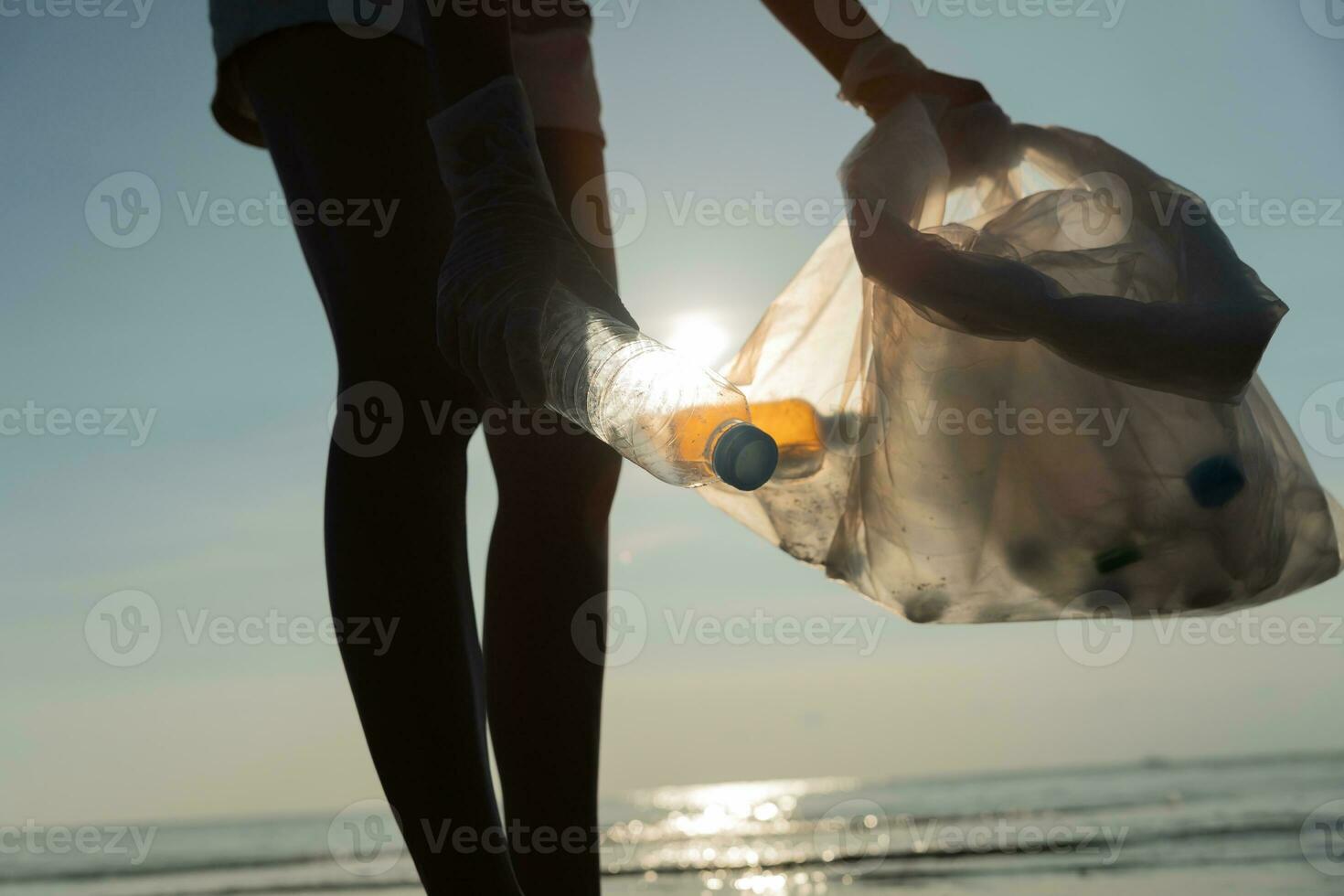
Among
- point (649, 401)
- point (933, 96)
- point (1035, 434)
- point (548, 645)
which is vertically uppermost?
point (933, 96)

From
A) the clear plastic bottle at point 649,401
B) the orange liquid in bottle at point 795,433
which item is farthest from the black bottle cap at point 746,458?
the orange liquid in bottle at point 795,433

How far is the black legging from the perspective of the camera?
65 cm

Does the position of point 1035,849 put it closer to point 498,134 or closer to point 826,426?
point 826,426

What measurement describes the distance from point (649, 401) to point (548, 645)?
1.32 ft

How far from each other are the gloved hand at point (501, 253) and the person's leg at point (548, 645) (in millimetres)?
189

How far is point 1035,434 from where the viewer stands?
3.35ft

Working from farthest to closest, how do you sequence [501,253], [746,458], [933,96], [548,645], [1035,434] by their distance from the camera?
1. [933,96]
2. [1035,434]
3. [548,645]
4. [501,253]
5. [746,458]

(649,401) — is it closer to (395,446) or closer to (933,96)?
(395,446)

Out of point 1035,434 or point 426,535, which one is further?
point 1035,434

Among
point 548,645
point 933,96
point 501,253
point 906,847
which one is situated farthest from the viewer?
point 906,847

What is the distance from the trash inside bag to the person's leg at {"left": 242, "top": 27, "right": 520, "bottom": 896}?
441 mm

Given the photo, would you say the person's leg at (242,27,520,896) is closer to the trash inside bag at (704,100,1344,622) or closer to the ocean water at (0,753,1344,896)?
the trash inside bag at (704,100,1344,622)

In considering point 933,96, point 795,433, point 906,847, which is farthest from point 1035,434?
point 906,847

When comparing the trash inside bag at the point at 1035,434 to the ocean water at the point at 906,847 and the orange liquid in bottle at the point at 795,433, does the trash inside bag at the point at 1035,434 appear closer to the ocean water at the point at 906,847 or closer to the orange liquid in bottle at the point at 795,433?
the orange liquid in bottle at the point at 795,433
